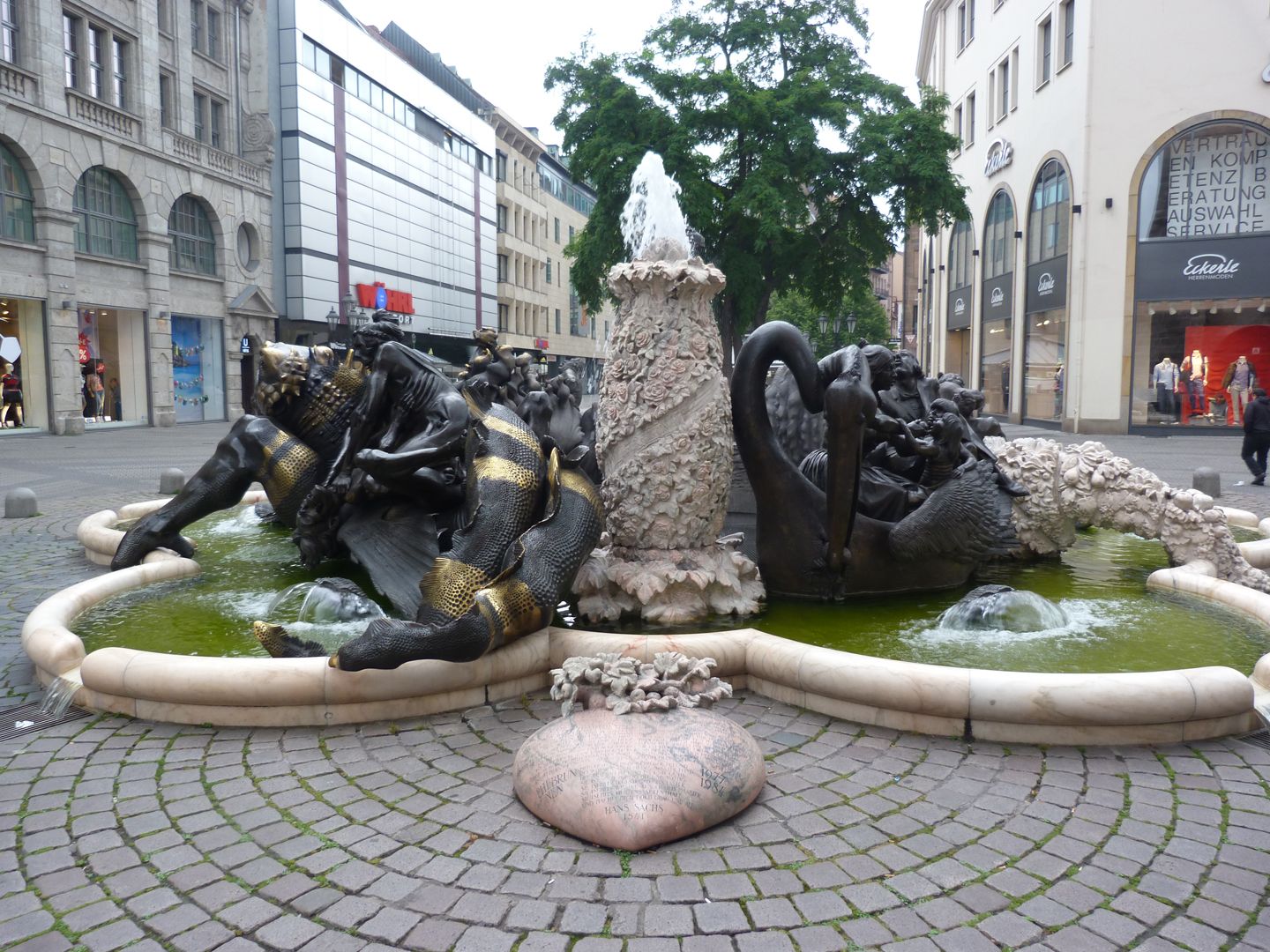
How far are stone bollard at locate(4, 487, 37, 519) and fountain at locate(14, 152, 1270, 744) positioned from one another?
147 inches

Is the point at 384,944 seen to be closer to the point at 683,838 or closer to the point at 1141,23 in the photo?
the point at 683,838

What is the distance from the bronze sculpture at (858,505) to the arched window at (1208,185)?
22778 millimetres

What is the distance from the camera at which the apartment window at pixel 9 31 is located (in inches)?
890

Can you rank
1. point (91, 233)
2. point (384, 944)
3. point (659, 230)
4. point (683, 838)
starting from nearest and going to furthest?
point (384, 944)
point (683, 838)
point (659, 230)
point (91, 233)

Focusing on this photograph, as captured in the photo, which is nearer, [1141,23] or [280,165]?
[1141,23]

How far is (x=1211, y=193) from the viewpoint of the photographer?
2422 cm

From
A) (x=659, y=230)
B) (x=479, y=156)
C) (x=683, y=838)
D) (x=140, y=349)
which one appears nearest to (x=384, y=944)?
(x=683, y=838)

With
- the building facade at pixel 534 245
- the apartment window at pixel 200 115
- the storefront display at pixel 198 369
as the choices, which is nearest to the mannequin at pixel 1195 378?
the storefront display at pixel 198 369

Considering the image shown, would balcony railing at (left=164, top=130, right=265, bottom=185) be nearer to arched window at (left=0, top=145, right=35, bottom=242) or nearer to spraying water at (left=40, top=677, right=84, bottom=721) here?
arched window at (left=0, top=145, right=35, bottom=242)

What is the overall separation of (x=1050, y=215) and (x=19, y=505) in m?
26.9

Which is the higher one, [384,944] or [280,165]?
[280,165]

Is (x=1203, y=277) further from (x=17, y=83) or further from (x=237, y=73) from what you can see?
(x=237, y=73)

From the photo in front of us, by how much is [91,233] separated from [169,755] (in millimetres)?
26932

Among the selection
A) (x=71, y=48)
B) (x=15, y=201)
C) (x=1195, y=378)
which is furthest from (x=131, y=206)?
(x=1195, y=378)
